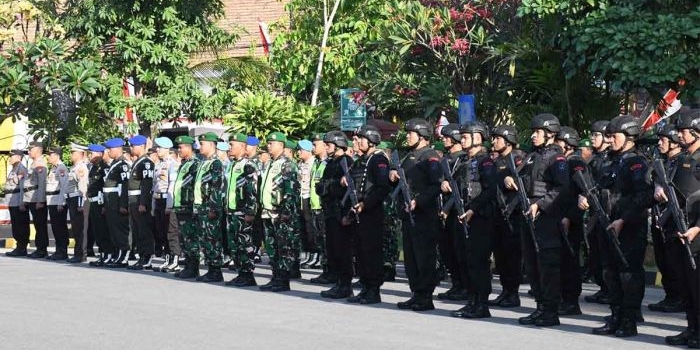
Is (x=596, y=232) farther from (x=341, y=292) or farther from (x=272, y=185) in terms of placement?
(x=272, y=185)

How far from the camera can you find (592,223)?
12461 mm

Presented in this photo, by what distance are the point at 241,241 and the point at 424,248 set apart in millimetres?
3280

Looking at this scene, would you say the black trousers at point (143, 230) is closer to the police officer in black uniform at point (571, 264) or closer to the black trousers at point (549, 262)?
the police officer in black uniform at point (571, 264)

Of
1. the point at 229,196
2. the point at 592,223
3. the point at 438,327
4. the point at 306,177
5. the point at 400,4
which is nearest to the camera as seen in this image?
the point at 438,327

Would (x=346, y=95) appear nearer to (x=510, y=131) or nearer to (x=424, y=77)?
(x=424, y=77)

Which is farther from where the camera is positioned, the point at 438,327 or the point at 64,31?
the point at 64,31

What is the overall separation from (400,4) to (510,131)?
9302mm

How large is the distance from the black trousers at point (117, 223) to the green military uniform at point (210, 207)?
8.17 ft

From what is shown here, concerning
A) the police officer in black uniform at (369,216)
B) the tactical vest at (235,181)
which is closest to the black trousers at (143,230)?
the tactical vest at (235,181)

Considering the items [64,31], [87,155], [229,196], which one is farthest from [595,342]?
[64,31]

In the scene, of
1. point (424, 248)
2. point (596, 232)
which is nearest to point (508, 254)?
point (596, 232)

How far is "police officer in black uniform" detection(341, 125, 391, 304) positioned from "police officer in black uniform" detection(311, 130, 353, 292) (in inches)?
15.3

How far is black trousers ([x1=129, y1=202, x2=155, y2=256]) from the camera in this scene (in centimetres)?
1812

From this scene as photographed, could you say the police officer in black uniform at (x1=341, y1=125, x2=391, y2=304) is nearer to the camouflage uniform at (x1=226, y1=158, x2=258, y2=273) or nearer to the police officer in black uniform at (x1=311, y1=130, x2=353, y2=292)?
the police officer in black uniform at (x1=311, y1=130, x2=353, y2=292)
